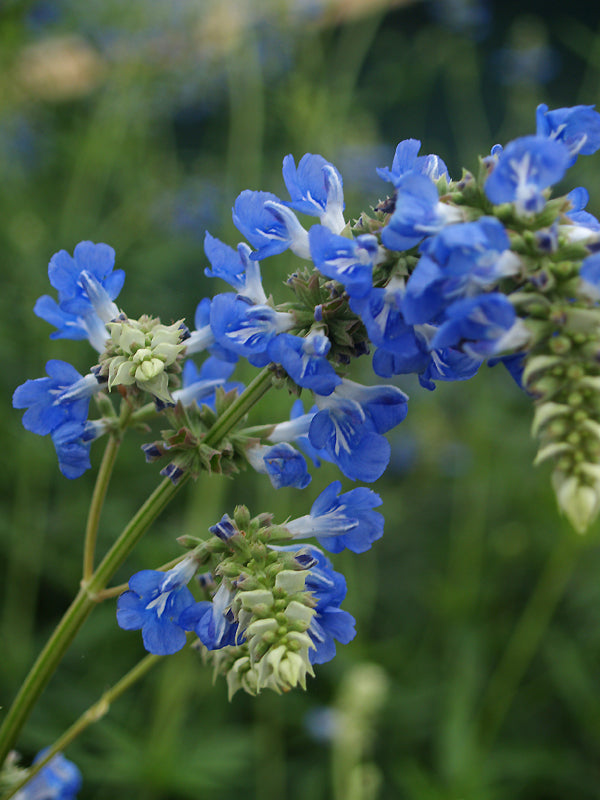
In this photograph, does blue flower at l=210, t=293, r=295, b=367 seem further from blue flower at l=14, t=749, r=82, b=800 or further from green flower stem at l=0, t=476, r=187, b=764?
blue flower at l=14, t=749, r=82, b=800

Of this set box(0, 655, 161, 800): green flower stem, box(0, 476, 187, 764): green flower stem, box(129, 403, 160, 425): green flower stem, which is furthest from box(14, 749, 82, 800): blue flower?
box(129, 403, 160, 425): green flower stem

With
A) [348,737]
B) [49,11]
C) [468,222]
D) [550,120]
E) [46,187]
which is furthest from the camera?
[46,187]

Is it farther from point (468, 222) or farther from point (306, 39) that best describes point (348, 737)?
point (306, 39)

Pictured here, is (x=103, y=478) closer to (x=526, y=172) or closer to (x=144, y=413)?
(x=144, y=413)

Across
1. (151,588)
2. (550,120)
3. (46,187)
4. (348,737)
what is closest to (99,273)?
(151,588)

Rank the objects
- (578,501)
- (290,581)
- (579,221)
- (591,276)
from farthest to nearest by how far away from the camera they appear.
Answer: (579,221) < (290,581) < (591,276) < (578,501)

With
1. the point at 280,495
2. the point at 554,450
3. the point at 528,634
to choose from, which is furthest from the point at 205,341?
the point at 528,634
